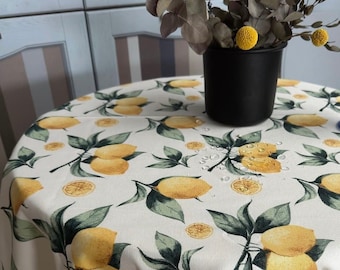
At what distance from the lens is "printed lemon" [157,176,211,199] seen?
0.63 meters

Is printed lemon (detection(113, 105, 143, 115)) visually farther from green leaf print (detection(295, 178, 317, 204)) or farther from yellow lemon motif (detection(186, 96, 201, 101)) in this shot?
green leaf print (detection(295, 178, 317, 204))

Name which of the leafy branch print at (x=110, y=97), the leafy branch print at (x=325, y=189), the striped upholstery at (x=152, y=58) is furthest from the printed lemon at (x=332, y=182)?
the striped upholstery at (x=152, y=58)

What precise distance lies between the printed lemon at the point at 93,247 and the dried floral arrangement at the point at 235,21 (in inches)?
14.7

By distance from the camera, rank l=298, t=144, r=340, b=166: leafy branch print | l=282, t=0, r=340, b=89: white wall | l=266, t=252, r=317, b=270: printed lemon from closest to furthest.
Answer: l=266, t=252, r=317, b=270: printed lemon < l=298, t=144, r=340, b=166: leafy branch print < l=282, t=0, r=340, b=89: white wall

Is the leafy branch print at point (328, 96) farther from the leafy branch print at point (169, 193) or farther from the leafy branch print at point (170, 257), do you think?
the leafy branch print at point (170, 257)

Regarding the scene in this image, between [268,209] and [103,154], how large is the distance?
342 millimetres

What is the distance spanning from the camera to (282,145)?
0.77 metres

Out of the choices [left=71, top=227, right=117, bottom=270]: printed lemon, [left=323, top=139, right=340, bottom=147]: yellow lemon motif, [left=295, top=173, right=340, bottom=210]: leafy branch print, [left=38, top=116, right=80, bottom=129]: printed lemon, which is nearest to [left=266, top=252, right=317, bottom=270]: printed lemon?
[left=295, top=173, right=340, bottom=210]: leafy branch print

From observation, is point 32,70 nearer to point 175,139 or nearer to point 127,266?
point 175,139

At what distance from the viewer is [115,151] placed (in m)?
0.77

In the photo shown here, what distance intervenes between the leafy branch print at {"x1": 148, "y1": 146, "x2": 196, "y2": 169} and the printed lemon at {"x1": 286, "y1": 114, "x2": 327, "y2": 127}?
276 millimetres

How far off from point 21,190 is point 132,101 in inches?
17.4

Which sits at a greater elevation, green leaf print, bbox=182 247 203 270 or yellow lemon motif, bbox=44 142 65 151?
yellow lemon motif, bbox=44 142 65 151

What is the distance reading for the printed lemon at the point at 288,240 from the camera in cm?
51
